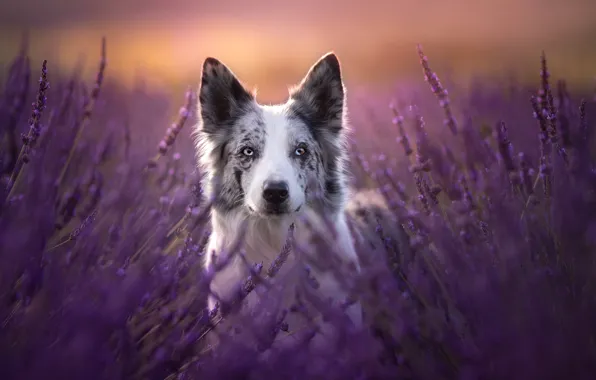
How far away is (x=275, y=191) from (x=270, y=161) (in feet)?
0.84

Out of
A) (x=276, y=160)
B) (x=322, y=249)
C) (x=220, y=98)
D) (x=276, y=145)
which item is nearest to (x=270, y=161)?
(x=276, y=160)

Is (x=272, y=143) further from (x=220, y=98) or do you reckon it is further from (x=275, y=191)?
(x=220, y=98)

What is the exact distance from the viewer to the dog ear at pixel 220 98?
3.70 metres

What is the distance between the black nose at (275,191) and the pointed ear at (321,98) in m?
0.78

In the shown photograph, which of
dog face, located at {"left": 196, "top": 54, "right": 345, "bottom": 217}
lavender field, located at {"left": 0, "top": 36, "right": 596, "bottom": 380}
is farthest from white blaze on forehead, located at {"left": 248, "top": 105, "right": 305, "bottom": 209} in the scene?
lavender field, located at {"left": 0, "top": 36, "right": 596, "bottom": 380}

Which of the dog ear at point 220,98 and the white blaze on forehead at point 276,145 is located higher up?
the dog ear at point 220,98

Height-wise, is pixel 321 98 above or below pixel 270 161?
above

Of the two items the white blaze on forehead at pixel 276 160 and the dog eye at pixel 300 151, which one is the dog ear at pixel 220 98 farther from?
the dog eye at pixel 300 151

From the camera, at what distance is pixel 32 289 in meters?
1.62

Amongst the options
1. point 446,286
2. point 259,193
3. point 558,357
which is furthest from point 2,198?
point 259,193

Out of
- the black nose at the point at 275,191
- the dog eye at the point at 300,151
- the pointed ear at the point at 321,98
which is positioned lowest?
the black nose at the point at 275,191

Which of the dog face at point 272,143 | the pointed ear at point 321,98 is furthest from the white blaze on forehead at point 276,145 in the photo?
the pointed ear at point 321,98

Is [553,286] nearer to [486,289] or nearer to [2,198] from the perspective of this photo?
[486,289]

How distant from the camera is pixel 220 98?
3844mm
